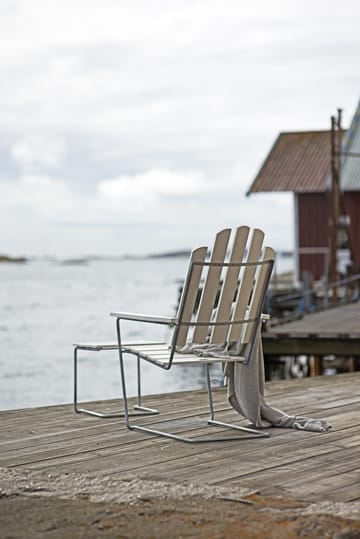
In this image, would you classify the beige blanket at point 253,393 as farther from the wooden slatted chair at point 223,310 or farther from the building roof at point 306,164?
the building roof at point 306,164

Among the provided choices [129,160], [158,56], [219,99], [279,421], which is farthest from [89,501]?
[129,160]

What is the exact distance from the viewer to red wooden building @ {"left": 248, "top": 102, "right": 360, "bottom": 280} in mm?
24312

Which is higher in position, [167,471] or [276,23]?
[276,23]

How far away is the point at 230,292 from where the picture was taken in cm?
572

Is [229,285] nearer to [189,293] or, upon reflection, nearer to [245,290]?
[245,290]

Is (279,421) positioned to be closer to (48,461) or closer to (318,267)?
(48,461)

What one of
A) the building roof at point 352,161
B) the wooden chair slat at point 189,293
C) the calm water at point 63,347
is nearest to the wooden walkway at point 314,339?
the calm water at point 63,347

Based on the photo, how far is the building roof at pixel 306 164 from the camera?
24375 millimetres

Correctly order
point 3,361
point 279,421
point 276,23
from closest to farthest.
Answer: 1. point 279,421
2. point 276,23
3. point 3,361

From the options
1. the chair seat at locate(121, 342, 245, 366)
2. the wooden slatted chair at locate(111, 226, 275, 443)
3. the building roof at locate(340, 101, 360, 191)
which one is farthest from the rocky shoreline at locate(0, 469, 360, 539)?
the building roof at locate(340, 101, 360, 191)

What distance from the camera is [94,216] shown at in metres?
70.6

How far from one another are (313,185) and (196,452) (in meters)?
20.1

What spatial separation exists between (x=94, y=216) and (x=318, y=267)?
46.9 m

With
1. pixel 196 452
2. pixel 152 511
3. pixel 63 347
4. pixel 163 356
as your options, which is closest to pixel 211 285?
pixel 163 356
